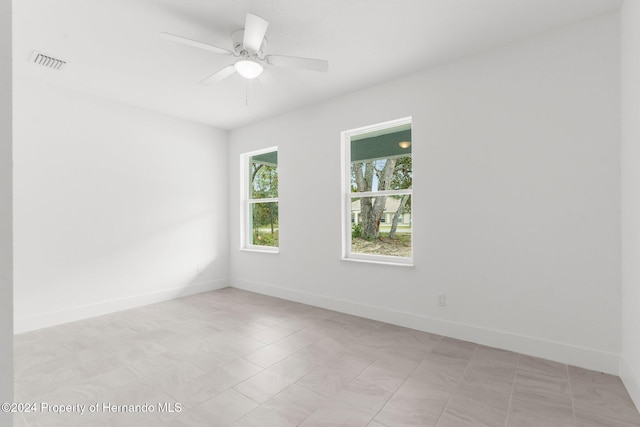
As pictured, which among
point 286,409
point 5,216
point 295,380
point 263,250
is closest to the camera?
point 5,216

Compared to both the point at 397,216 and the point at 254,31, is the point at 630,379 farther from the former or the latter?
the point at 254,31

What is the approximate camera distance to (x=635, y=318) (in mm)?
1990

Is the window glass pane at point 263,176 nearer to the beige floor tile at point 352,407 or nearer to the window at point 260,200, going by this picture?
the window at point 260,200

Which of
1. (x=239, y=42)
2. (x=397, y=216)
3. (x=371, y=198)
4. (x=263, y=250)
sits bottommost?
(x=263, y=250)

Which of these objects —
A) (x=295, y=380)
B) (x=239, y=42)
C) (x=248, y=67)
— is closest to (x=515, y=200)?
(x=295, y=380)

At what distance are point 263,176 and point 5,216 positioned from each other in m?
4.37

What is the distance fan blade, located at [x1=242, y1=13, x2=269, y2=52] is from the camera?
207 centimetres

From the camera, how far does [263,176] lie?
16.9ft

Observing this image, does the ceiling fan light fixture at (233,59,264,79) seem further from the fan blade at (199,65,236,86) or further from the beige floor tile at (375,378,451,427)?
the beige floor tile at (375,378,451,427)

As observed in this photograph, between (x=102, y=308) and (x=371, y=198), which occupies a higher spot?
(x=371, y=198)

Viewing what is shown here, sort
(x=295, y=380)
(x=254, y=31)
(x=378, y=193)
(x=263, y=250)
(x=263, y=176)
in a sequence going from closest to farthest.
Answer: (x=254, y=31), (x=295, y=380), (x=378, y=193), (x=263, y=250), (x=263, y=176)

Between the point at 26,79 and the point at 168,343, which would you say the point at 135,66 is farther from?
the point at 168,343

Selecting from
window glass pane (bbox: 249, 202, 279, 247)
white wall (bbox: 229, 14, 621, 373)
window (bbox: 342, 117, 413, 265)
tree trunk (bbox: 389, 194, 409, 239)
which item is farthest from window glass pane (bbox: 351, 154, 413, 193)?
window glass pane (bbox: 249, 202, 279, 247)

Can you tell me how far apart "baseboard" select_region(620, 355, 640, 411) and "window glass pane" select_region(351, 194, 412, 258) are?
1864 millimetres
